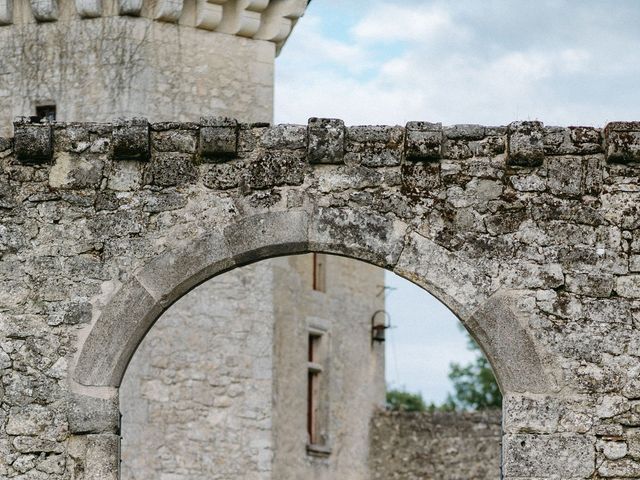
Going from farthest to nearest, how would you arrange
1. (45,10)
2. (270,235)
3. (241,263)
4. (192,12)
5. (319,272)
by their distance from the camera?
(319,272)
(192,12)
(45,10)
(241,263)
(270,235)

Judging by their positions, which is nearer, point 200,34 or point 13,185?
point 13,185

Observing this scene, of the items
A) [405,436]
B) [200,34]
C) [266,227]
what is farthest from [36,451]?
[405,436]

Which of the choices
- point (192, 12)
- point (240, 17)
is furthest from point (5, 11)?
point (240, 17)

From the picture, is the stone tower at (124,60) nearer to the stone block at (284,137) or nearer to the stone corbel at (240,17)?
the stone corbel at (240,17)

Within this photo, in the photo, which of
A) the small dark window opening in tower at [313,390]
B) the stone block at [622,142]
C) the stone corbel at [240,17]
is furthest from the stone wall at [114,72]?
the stone block at [622,142]

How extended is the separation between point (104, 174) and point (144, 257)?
A: 1.80 ft

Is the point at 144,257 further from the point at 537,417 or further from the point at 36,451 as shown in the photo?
the point at 537,417

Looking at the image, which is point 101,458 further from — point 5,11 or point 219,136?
point 5,11

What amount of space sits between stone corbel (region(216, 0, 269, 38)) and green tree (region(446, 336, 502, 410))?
16.1 meters

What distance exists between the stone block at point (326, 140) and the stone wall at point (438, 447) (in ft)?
33.4

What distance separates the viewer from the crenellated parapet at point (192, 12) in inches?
627

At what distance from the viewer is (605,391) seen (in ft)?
29.7

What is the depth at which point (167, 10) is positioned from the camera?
1591 cm

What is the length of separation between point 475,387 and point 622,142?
23.3m
